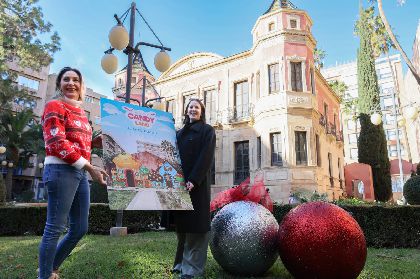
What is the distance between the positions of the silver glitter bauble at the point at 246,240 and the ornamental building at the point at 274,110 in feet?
46.9

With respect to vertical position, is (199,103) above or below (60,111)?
above

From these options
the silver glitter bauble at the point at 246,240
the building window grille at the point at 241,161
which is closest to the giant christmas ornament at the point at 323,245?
the silver glitter bauble at the point at 246,240

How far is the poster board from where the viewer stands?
340 cm

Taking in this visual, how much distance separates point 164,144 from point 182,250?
1502 mm

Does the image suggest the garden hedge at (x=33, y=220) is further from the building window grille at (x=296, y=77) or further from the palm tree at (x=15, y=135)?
the palm tree at (x=15, y=135)

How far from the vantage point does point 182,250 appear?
4289 mm

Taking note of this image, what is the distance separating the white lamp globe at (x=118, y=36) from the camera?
26.9 ft

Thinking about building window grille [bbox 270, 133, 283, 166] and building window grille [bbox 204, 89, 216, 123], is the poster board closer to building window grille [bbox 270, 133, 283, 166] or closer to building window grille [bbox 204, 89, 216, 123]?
building window grille [bbox 270, 133, 283, 166]

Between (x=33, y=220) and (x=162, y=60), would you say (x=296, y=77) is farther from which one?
(x=33, y=220)

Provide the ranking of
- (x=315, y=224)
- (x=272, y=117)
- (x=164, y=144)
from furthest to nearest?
(x=272, y=117) < (x=164, y=144) < (x=315, y=224)

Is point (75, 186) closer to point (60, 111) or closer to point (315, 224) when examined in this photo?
point (60, 111)

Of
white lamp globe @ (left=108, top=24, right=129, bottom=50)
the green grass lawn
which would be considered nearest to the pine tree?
the green grass lawn

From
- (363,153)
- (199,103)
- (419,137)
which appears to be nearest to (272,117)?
(363,153)

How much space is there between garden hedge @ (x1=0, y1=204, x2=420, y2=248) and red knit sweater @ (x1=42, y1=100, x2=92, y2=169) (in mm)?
6959
